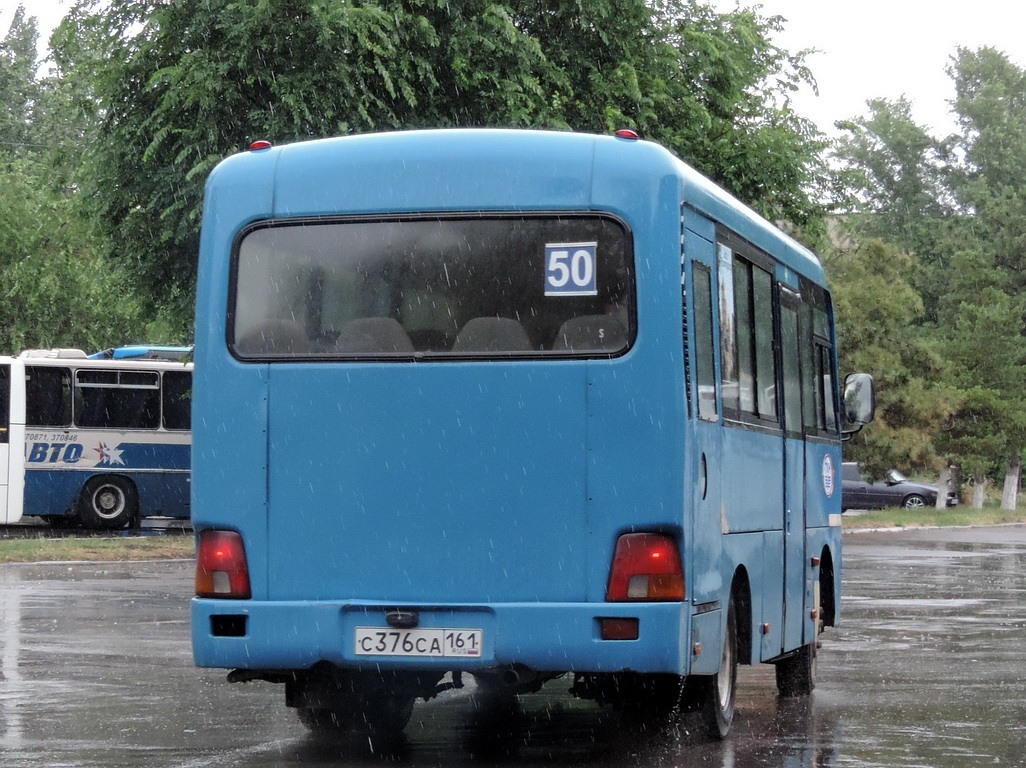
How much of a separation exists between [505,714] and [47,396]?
2435 centimetres

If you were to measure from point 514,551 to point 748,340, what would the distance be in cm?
234

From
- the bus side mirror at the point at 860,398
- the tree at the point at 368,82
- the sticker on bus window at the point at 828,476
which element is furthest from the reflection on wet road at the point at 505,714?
the tree at the point at 368,82

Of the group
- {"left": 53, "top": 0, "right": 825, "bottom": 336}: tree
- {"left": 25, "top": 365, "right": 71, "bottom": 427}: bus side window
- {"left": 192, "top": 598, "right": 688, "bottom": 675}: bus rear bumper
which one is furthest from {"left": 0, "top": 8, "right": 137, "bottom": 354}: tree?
{"left": 192, "top": 598, "right": 688, "bottom": 675}: bus rear bumper

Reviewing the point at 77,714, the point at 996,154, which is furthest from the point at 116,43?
the point at 996,154

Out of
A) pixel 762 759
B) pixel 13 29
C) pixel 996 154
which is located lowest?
pixel 762 759

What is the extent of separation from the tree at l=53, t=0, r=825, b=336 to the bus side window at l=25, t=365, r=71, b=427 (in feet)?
22.8

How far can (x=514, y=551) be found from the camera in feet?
27.5

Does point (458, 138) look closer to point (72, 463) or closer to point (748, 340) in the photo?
point (748, 340)

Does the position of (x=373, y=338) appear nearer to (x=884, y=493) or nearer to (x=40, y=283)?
(x=40, y=283)

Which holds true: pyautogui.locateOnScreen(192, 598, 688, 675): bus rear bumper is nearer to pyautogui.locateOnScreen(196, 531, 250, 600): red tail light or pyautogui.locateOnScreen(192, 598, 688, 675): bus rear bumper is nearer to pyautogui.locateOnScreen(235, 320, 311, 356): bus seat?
pyautogui.locateOnScreen(196, 531, 250, 600): red tail light

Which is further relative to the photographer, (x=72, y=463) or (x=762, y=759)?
Result: (x=72, y=463)

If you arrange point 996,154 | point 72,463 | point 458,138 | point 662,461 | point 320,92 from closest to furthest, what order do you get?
point 662,461, point 458,138, point 320,92, point 72,463, point 996,154

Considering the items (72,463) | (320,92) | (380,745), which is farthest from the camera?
(72,463)

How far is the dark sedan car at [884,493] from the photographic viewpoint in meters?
57.9
